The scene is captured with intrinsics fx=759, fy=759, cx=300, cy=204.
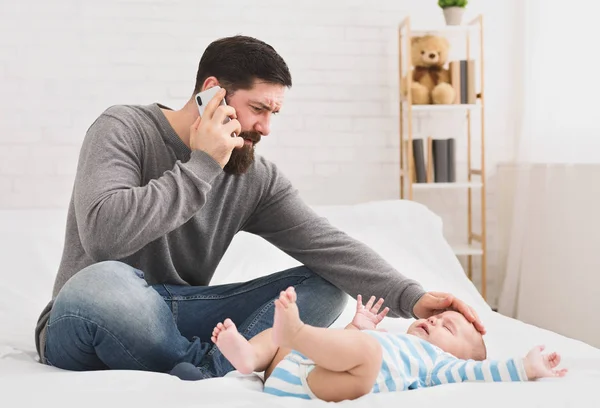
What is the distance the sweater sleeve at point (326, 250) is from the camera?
1635 mm

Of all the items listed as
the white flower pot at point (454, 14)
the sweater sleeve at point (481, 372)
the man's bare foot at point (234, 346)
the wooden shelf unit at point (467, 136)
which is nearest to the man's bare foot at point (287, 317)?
the man's bare foot at point (234, 346)

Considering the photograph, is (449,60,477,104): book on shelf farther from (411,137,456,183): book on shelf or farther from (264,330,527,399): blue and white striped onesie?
(264,330,527,399): blue and white striped onesie

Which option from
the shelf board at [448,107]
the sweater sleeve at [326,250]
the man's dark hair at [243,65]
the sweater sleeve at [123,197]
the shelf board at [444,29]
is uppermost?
the shelf board at [444,29]

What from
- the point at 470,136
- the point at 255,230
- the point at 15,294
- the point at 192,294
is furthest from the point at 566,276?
the point at 15,294

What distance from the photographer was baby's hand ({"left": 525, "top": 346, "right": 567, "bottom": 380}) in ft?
4.00

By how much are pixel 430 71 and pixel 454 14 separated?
0.25m

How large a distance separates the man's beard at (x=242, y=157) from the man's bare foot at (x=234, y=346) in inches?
20.7

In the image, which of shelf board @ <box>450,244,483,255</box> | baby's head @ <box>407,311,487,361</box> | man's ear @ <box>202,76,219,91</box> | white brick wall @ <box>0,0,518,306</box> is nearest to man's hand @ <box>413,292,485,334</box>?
baby's head @ <box>407,311,487,361</box>

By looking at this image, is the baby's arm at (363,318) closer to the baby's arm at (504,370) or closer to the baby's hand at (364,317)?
the baby's hand at (364,317)

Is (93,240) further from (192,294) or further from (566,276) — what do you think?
(566,276)

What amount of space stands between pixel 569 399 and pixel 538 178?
2132 mm

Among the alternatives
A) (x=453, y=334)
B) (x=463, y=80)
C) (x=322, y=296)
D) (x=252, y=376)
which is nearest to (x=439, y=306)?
(x=453, y=334)

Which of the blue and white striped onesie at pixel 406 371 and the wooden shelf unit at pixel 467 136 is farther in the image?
the wooden shelf unit at pixel 467 136

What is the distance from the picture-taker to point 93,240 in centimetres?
141
